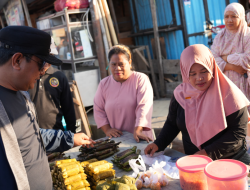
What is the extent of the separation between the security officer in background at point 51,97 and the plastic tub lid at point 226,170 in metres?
2.16

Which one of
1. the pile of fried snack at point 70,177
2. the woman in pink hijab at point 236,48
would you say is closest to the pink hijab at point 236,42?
the woman in pink hijab at point 236,48

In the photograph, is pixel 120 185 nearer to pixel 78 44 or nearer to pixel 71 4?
pixel 78 44

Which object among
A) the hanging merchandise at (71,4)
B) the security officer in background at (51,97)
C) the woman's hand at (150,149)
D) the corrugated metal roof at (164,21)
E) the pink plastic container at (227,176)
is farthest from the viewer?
the corrugated metal roof at (164,21)

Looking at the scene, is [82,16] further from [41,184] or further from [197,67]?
[41,184]

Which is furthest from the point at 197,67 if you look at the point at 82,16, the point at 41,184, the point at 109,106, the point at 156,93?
the point at 156,93

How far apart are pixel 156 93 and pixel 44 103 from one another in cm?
471

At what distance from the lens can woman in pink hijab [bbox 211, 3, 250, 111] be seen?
3518 mm

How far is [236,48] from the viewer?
3611 mm

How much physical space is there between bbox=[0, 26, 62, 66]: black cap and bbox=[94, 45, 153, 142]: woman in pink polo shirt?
1.52 m

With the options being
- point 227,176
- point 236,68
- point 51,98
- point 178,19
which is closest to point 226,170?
point 227,176

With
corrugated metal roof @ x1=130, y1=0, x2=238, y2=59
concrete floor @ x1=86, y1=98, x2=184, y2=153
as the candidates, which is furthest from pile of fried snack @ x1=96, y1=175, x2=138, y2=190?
corrugated metal roof @ x1=130, y1=0, x2=238, y2=59

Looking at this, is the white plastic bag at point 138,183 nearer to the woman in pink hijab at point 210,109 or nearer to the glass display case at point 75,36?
the woman in pink hijab at point 210,109

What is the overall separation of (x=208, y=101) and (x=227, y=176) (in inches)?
32.4

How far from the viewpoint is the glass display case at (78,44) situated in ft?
19.2
